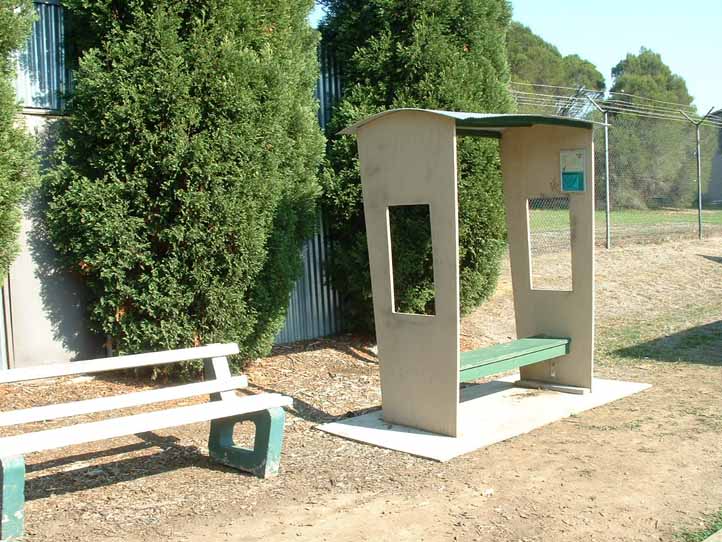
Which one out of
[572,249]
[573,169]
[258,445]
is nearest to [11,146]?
[258,445]

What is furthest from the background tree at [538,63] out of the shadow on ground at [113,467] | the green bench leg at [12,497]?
the green bench leg at [12,497]

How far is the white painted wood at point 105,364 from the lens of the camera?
4.77 m

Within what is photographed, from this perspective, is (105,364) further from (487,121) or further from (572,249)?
(572,249)

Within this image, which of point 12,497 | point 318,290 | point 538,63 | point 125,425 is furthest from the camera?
point 538,63

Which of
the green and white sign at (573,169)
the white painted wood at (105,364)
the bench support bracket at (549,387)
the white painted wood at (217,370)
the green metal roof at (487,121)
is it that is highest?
the green metal roof at (487,121)

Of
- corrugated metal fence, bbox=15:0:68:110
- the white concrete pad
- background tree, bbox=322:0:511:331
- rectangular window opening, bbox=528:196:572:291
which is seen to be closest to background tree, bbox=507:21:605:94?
rectangular window opening, bbox=528:196:572:291

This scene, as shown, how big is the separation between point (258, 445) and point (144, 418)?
0.97 m

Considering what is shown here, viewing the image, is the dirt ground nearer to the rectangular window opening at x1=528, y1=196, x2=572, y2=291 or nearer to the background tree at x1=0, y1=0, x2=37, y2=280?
the background tree at x1=0, y1=0, x2=37, y2=280

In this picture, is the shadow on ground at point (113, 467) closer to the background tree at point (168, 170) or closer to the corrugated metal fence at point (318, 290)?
the background tree at point (168, 170)

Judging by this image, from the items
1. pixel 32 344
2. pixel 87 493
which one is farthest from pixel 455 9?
pixel 87 493

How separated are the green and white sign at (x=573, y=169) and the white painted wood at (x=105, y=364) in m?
3.37

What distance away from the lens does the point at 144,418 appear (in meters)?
4.75

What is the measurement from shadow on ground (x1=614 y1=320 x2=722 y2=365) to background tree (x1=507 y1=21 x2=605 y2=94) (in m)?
26.9

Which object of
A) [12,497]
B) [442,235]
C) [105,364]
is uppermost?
[442,235]
